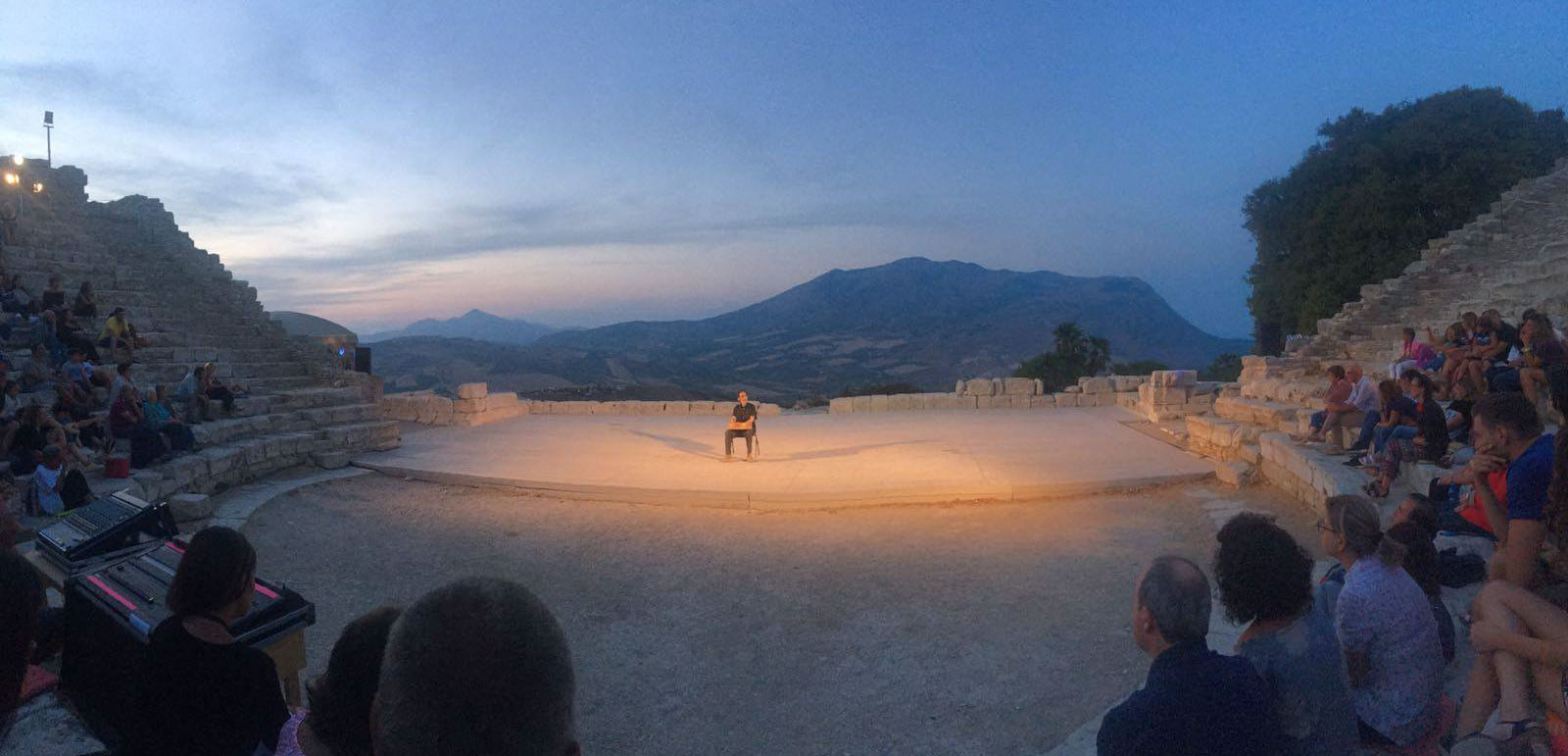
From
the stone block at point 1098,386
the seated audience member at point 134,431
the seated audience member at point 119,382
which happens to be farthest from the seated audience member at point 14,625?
the stone block at point 1098,386

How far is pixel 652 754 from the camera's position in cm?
420

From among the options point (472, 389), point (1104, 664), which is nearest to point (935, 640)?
point (1104, 664)

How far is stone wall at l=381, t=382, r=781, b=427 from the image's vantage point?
1457 centimetres

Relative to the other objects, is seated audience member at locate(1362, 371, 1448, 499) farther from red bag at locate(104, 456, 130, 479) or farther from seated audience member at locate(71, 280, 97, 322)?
seated audience member at locate(71, 280, 97, 322)

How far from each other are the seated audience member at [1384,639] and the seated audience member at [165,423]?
10354 mm

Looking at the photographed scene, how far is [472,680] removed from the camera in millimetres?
1185

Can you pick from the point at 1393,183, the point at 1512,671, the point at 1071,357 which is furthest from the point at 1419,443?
the point at 1071,357

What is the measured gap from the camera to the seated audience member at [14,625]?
1.92 meters

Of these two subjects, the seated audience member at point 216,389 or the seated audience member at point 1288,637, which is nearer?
the seated audience member at point 1288,637

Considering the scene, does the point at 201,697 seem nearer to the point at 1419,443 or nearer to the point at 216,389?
the point at 1419,443

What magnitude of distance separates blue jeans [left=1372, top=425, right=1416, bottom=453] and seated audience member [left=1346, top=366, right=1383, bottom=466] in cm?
46

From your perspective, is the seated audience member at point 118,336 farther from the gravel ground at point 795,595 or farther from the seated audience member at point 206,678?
the seated audience member at point 206,678

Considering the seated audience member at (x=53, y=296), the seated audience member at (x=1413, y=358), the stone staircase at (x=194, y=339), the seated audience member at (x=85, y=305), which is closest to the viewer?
the seated audience member at (x=1413, y=358)

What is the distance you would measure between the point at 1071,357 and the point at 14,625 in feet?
106
